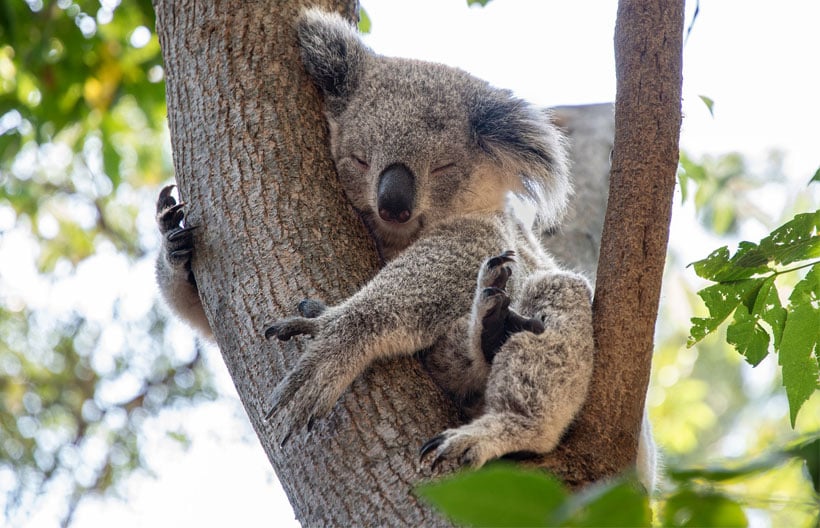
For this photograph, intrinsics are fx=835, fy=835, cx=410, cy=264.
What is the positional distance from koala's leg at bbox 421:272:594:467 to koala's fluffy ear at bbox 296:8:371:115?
3.97 feet

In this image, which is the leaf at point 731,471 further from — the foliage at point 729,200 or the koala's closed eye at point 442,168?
the foliage at point 729,200

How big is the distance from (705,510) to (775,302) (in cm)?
149

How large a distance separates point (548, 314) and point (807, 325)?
839 millimetres

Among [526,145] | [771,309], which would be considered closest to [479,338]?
[771,309]

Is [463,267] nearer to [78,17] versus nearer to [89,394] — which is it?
[78,17]

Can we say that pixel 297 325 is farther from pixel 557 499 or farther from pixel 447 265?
pixel 557 499

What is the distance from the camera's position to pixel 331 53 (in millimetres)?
3154

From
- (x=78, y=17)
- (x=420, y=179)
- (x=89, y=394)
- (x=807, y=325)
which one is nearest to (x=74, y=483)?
(x=89, y=394)

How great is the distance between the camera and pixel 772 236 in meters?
2.10

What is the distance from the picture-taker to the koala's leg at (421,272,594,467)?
2.42 m

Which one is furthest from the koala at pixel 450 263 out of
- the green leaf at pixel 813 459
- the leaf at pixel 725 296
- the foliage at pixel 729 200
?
the foliage at pixel 729 200

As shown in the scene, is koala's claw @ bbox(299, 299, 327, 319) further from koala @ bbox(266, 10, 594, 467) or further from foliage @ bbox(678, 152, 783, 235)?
foliage @ bbox(678, 152, 783, 235)

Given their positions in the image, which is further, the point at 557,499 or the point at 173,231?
the point at 173,231

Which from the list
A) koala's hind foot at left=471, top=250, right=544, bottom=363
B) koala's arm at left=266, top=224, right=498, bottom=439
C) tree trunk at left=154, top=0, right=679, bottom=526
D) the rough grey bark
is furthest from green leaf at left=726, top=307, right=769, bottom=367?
koala's arm at left=266, top=224, right=498, bottom=439
